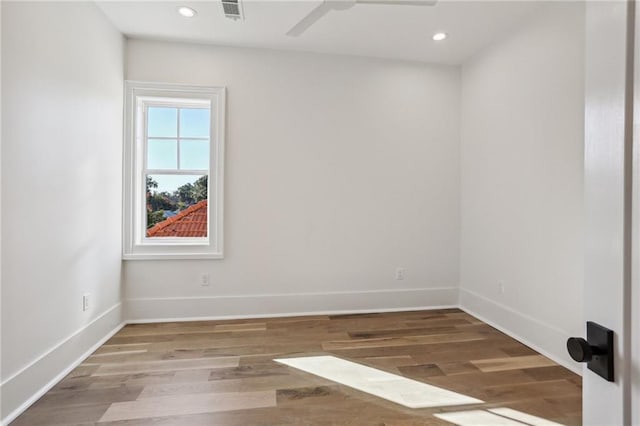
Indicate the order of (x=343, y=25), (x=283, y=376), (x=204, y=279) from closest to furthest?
(x=283, y=376) → (x=343, y=25) → (x=204, y=279)

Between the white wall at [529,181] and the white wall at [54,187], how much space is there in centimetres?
354

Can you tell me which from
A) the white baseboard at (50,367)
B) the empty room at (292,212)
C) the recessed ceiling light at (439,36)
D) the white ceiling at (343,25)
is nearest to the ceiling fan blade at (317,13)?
the empty room at (292,212)

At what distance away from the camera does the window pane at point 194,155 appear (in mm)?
3178

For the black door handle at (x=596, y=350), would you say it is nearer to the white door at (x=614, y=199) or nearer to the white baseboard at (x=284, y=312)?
the white door at (x=614, y=199)

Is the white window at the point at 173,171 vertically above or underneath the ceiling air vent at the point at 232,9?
underneath

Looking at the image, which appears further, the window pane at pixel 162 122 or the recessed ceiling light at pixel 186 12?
the window pane at pixel 162 122

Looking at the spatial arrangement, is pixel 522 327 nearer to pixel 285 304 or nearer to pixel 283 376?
pixel 283 376

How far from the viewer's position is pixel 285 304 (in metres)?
3.19

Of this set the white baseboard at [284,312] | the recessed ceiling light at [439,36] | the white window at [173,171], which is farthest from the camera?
the white window at [173,171]

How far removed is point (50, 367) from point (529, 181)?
3782mm

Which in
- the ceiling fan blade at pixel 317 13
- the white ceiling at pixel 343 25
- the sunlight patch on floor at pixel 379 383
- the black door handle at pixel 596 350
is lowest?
the sunlight patch on floor at pixel 379 383

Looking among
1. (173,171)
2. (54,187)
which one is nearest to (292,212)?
(173,171)

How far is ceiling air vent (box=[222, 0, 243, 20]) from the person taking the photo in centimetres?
236

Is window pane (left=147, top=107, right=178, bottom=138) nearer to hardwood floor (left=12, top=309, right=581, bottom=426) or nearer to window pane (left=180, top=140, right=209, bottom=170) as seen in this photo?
window pane (left=180, top=140, right=209, bottom=170)
